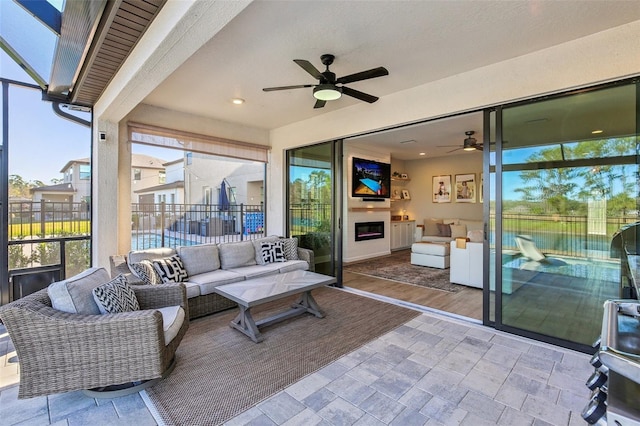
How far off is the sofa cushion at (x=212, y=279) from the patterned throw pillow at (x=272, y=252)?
0.68m

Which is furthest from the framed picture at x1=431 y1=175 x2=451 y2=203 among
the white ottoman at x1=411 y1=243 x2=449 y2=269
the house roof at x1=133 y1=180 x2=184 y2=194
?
the house roof at x1=133 y1=180 x2=184 y2=194

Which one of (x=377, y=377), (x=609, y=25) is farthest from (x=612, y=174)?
(x=377, y=377)

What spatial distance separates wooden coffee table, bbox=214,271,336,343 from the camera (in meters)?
2.88

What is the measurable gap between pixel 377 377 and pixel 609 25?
11.1 feet

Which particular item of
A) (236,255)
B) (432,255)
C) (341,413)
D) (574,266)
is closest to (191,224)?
(236,255)

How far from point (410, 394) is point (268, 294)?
152 centimetres

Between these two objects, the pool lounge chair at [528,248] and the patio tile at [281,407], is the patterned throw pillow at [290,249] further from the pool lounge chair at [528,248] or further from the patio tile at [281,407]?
the pool lounge chair at [528,248]

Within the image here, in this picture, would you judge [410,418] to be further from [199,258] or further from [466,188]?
[466,188]

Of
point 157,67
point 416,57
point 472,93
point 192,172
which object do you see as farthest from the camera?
point 192,172

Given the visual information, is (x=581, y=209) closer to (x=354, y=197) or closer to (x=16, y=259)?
(x=354, y=197)

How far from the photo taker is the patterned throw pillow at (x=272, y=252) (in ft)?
14.8

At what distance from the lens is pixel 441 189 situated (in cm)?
833

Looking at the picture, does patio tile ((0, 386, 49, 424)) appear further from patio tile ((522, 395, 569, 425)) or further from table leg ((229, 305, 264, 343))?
patio tile ((522, 395, 569, 425))

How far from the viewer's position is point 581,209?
106 inches
